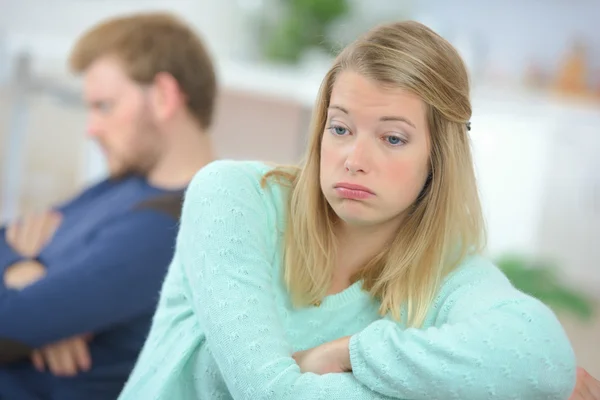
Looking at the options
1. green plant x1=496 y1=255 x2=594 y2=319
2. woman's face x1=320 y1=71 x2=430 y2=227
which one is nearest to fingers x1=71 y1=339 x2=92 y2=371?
woman's face x1=320 y1=71 x2=430 y2=227

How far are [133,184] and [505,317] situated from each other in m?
1.02

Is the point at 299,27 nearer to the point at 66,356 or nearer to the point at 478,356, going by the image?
the point at 66,356

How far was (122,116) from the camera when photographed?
5.50 ft

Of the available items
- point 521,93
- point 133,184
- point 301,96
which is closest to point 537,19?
point 521,93

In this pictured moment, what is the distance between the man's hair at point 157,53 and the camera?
1662 millimetres

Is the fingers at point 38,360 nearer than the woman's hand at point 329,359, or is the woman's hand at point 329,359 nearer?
the woman's hand at point 329,359

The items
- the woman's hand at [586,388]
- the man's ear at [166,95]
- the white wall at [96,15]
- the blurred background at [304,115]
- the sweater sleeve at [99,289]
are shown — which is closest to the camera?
the woman's hand at [586,388]

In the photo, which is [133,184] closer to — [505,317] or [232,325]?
[232,325]

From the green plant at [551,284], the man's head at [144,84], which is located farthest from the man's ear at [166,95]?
the green plant at [551,284]

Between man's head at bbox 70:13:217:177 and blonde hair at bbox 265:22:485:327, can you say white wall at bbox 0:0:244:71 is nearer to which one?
man's head at bbox 70:13:217:177

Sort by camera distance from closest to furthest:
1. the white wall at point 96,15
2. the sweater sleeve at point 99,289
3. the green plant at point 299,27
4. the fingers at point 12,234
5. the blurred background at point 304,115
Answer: the sweater sleeve at point 99,289 < the fingers at point 12,234 < the blurred background at point 304,115 < the green plant at point 299,27 < the white wall at point 96,15

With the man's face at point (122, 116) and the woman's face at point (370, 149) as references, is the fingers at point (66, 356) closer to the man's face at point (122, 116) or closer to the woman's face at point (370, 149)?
the man's face at point (122, 116)

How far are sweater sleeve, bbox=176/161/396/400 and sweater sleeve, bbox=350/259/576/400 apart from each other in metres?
0.04

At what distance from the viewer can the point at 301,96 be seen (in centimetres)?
362
